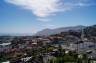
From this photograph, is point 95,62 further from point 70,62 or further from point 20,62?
point 20,62

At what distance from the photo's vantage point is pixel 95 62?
13.2 m

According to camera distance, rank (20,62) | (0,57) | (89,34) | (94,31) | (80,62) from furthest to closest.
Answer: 1. (94,31)
2. (89,34)
3. (0,57)
4. (20,62)
5. (80,62)

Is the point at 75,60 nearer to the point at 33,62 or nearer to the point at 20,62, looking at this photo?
the point at 33,62

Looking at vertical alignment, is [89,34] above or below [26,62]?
above

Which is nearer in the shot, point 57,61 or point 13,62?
point 57,61

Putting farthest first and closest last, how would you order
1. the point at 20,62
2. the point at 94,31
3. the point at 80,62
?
the point at 94,31
the point at 20,62
the point at 80,62

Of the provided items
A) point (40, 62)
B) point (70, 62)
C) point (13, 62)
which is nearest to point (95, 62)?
point (70, 62)

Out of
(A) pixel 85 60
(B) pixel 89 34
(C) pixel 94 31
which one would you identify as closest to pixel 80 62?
(A) pixel 85 60

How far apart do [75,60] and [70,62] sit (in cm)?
52

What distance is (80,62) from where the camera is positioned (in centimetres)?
1227

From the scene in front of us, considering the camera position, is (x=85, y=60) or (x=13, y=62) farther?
(x=13, y=62)

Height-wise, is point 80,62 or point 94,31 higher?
point 94,31

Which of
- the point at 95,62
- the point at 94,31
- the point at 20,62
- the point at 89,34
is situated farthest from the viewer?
the point at 94,31

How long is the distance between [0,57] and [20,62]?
4.58 m
